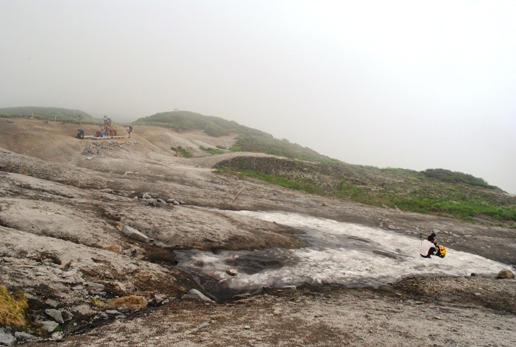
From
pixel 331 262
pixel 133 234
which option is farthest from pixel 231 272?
pixel 331 262

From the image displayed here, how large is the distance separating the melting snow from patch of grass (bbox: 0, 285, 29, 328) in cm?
514

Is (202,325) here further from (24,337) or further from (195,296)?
(24,337)

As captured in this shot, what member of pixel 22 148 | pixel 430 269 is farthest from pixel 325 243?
pixel 22 148

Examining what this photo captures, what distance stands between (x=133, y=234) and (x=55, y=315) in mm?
5808

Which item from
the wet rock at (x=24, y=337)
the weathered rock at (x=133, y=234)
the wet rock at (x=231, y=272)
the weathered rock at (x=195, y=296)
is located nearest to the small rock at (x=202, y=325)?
the weathered rock at (x=195, y=296)

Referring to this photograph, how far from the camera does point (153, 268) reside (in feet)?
32.1

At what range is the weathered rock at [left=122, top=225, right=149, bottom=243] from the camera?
12031mm

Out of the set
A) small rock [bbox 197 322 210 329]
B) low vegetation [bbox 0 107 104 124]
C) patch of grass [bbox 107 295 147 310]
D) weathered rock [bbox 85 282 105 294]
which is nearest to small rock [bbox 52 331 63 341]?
patch of grass [bbox 107 295 147 310]

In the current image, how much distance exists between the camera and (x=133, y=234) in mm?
12086

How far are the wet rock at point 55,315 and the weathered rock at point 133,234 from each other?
5.60 meters

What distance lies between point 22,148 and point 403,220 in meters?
33.1

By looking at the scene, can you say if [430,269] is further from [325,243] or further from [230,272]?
[230,272]

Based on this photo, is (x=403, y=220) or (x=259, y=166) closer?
(x=403, y=220)

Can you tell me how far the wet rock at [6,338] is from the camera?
17.2 feet
